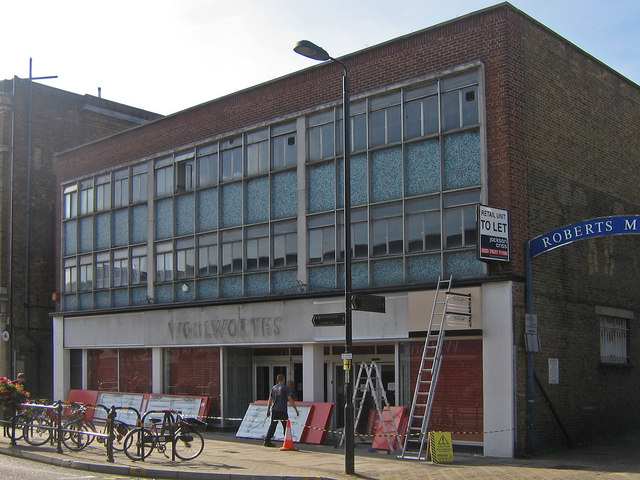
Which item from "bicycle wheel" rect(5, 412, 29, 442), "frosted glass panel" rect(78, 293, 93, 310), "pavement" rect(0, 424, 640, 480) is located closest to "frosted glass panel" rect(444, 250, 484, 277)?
"pavement" rect(0, 424, 640, 480)

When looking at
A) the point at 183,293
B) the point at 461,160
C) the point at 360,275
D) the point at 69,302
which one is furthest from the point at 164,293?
the point at 461,160

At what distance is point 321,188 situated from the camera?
21.7 m

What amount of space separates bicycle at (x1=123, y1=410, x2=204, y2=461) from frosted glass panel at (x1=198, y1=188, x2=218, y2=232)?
906cm

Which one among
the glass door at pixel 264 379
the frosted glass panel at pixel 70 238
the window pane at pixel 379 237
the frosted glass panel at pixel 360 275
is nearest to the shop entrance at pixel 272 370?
the glass door at pixel 264 379

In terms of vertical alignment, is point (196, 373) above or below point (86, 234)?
below

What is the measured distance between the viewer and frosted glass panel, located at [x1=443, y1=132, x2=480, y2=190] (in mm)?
18297

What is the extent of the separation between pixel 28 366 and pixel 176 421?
18.6m

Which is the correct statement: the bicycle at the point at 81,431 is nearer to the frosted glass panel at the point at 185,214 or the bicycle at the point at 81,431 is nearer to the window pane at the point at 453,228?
the frosted glass panel at the point at 185,214

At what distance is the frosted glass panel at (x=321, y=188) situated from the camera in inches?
842

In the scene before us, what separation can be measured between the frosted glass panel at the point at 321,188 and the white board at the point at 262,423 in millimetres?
5203

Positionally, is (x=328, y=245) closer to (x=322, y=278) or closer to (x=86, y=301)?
(x=322, y=278)

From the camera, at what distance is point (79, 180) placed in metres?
30.2

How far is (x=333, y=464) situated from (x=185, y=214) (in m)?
11.8

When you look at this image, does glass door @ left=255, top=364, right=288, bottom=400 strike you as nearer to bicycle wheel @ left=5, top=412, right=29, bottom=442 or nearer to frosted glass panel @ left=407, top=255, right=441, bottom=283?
frosted glass panel @ left=407, top=255, right=441, bottom=283
